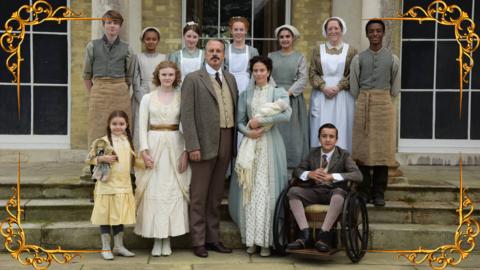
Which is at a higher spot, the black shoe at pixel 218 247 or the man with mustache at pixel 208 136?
the man with mustache at pixel 208 136

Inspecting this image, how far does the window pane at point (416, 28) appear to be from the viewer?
8.83 meters

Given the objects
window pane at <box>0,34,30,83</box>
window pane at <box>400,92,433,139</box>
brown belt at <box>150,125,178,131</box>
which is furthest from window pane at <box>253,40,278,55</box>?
brown belt at <box>150,125,178,131</box>

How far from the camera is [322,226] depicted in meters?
5.27

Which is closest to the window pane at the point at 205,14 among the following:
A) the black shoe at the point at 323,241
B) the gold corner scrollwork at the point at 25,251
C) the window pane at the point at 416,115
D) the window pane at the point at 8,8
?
the window pane at the point at 8,8

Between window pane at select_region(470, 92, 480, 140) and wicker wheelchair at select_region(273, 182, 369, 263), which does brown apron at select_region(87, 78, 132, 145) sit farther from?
window pane at select_region(470, 92, 480, 140)

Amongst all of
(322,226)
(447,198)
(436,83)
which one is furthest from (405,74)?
(322,226)

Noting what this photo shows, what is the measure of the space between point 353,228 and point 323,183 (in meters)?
0.45

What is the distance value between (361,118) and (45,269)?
3.03 metres

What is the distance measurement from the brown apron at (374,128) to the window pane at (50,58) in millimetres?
4476

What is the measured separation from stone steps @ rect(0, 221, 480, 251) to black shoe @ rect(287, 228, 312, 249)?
75 cm

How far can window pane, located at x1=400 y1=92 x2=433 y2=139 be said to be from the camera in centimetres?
Result: 891

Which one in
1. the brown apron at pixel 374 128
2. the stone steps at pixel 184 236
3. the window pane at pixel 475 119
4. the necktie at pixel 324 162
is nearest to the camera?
the necktie at pixel 324 162

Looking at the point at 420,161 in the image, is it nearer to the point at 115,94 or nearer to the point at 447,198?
the point at 447,198

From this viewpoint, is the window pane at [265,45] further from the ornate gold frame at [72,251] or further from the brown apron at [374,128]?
the ornate gold frame at [72,251]
